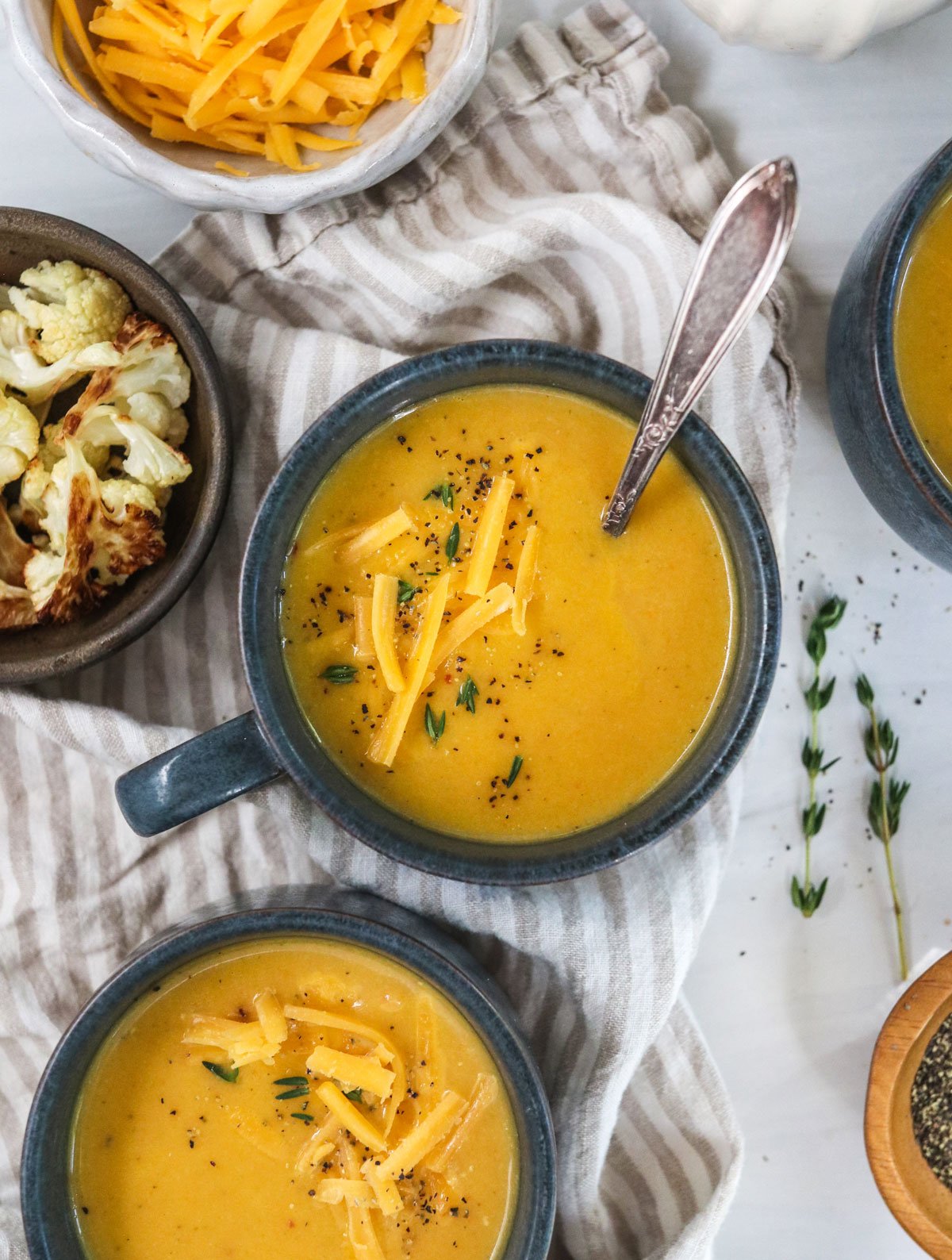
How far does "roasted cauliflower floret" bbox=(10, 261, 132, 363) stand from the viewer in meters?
1.63

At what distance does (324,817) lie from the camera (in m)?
1.76

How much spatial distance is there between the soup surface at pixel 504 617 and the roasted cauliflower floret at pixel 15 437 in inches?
16.6

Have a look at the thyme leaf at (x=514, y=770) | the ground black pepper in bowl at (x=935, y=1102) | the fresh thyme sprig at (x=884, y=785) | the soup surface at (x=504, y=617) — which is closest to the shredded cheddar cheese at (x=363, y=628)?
the soup surface at (x=504, y=617)

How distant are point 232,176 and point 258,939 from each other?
1.03 metres

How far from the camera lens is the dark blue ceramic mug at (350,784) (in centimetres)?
148

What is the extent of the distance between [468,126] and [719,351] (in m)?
0.72

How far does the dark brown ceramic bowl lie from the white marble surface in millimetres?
242

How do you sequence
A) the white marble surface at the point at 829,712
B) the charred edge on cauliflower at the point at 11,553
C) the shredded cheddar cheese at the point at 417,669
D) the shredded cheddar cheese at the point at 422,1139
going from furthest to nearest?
1. the white marble surface at the point at 829,712
2. the charred edge on cauliflower at the point at 11,553
3. the shredded cheddar cheese at the point at 422,1139
4. the shredded cheddar cheese at the point at 417,669

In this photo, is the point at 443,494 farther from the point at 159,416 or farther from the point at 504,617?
the point at 159,416

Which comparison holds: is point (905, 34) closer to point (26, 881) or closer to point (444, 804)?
point (444, 804)

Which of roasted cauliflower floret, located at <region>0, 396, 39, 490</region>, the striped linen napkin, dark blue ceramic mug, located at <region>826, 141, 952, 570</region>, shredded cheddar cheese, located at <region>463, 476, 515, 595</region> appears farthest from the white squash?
roasted cauliflower floret, located at <region>0, 396, 39, 490</region>

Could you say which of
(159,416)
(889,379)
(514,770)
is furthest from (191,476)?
(889,379)

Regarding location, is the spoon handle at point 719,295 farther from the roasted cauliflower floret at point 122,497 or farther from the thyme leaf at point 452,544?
the roasted cauliflower floret at point 122,497

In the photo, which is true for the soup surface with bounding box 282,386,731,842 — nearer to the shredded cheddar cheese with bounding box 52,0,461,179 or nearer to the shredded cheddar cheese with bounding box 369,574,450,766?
the shredded cheddar cheese with bounding box 369,574,450,766
